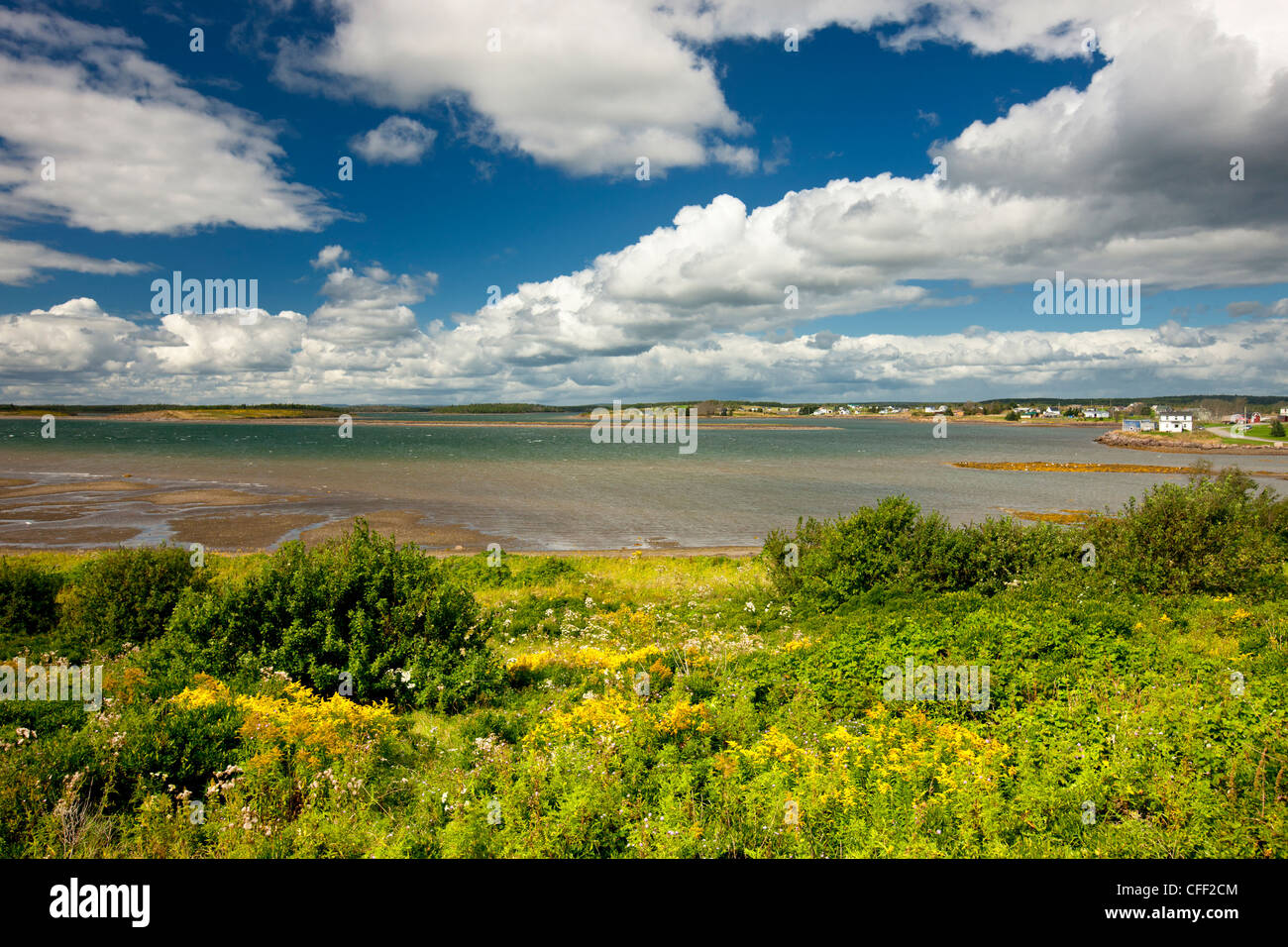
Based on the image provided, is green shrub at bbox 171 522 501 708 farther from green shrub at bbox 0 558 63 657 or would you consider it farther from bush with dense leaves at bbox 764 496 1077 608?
bush with dense leaves at bbox 764 496 1077 608

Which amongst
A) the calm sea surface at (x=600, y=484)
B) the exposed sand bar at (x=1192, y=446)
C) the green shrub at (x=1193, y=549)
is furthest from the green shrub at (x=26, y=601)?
the exposed sand bar at (x=1192, y=446)

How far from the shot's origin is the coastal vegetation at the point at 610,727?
5.54 meters

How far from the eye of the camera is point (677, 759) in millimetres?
6824

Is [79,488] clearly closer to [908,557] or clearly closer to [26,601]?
[26,601]

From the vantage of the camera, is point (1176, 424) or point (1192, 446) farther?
point (1176, 424)

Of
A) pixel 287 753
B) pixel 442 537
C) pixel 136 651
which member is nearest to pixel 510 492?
pixel 442 537

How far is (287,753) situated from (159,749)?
4.01ft

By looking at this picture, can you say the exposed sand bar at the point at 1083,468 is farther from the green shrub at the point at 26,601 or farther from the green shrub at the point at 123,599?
the green shrub at the point at 26,601

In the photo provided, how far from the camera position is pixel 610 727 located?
7.45 meters

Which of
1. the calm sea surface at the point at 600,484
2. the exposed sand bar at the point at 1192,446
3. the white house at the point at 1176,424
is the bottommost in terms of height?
the calm sea surface at the point at 600,484

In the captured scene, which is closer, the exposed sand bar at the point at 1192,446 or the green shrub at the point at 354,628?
the green shrub at the point at 354,628

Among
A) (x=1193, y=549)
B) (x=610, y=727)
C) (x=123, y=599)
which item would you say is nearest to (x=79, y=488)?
(x=123, y=599)

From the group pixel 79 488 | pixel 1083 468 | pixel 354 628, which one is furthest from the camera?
pixel 1083 468

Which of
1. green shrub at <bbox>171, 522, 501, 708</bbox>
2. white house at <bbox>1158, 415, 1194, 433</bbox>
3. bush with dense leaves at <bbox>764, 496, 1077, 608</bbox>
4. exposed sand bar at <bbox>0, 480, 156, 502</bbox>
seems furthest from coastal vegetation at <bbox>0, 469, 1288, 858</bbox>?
white house at <bbox>1158, 415, 1194, 433</bbox>
